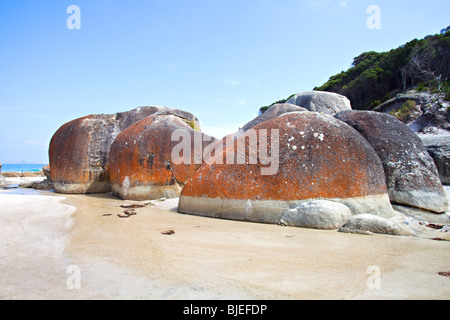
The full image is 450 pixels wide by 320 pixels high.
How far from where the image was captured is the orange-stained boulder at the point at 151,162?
7.24m

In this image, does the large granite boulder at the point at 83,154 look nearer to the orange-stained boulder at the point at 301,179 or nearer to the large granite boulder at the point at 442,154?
the orange-stained boulder at the point at 301,179

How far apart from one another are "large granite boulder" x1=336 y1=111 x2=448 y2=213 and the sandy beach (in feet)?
3.73

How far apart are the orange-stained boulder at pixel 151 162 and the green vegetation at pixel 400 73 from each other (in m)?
18.8

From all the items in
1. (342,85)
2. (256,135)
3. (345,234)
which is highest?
(342,85)

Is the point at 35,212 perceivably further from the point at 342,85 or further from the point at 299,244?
the point at 342,85

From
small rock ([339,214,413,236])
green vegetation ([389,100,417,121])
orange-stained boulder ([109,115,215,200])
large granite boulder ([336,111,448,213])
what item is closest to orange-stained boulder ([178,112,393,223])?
small rock ([339,214,413,236])

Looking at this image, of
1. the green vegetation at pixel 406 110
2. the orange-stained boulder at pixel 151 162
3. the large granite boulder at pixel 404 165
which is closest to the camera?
the large granite boulder at pixel 404 165

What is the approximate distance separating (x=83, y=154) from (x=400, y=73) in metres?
25.4

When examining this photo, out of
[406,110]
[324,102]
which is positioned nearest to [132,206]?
[324,102]

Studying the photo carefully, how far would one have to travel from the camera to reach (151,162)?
288 inches

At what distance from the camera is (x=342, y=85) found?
95.6 feet

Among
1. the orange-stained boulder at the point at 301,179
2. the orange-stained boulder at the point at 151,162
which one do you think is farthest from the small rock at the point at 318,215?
the orange-stained boulder at the point at 151,162
